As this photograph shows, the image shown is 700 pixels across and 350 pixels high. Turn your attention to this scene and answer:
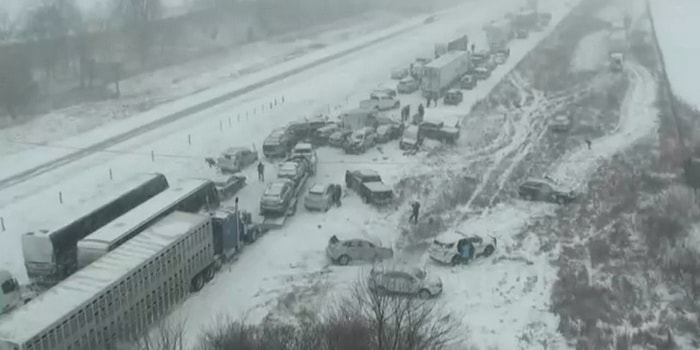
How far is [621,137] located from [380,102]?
13.5 metres

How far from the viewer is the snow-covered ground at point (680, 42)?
52.0 m

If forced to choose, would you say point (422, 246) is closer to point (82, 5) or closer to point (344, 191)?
point (344, 191)

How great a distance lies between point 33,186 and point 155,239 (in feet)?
43.9

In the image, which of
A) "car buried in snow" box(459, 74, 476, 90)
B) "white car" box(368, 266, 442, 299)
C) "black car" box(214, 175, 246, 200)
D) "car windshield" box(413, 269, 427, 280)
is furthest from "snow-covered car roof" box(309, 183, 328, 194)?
"car buried in snow" box(459, 74, 476, 90)

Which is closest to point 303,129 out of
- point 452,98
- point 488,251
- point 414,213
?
point 414,213

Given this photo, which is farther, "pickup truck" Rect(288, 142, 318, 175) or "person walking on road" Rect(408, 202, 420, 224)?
"pickup truck" Rect(288, 142, 318, 175)

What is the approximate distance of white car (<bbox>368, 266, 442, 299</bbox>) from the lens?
61.8 ft

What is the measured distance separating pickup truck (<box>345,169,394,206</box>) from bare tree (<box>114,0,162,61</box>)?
36905mm

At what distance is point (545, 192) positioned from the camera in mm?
28172

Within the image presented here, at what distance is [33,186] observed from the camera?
2997cm

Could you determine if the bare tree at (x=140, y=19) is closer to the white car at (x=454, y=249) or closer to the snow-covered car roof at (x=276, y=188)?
the snow-covered car roof at (x=276, y=188)

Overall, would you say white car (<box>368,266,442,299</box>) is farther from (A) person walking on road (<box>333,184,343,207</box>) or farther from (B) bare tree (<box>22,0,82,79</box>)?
(B) bare tree (<box>22,0,82,79</box>)

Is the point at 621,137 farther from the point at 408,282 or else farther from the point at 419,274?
the point at 408,282

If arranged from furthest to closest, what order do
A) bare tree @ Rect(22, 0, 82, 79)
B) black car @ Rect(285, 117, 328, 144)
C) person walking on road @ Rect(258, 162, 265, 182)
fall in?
bare tree @ Rect(22, 0, 82, 79) → black car @ Rect(285, 117, 328, 144) → person walking on road @ Rect(258, 162, 265, 182)
